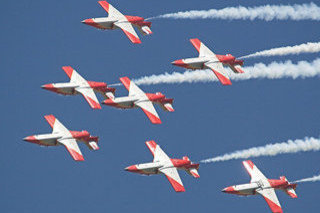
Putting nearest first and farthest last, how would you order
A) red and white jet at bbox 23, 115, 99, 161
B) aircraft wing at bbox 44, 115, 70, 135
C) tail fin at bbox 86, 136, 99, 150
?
red and white jet at bbox 23, 115, 99, 161, tail fin at bbox 86, 136, 99, 150, aircraft wing at bbox 44, 115, 70, 135

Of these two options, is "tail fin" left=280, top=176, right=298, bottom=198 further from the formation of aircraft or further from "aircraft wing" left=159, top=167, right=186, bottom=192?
"aircraft wing" left=159, top=167, right=186, bottom=192

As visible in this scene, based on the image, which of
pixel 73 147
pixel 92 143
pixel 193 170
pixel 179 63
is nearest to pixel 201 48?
pixel 179 63

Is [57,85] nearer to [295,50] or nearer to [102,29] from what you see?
[102,29]

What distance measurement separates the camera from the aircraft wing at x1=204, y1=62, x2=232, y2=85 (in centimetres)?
18462

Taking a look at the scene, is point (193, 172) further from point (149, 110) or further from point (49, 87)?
point (49, 87)

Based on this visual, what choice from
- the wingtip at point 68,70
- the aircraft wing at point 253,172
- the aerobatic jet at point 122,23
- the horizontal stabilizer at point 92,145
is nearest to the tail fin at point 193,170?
the aircraft wing at point 253,172

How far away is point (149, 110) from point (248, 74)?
8.61 m

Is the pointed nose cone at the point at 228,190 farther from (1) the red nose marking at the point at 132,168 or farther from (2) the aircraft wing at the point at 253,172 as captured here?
(1) the red nose marking at the point at 132,168

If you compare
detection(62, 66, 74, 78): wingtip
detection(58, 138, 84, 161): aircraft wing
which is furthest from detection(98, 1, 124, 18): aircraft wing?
detection(58, 138, 84, 161): aircraft wing

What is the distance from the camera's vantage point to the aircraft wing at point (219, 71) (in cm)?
18462

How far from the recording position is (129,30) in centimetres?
18750

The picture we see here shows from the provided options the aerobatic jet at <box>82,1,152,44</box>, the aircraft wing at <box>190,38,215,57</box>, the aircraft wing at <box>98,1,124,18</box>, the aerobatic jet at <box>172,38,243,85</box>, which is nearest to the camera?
the aerobatic jet at <box>172,38,243,85</box>

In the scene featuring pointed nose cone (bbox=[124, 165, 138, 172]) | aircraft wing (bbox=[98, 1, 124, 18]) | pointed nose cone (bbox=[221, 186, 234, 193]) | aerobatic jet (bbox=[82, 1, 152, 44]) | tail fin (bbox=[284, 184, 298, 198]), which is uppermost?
aircraft wing (bbox=[98, 1, 124, 18])

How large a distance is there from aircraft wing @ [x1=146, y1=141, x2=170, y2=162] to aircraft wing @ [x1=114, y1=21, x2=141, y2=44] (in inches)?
306
